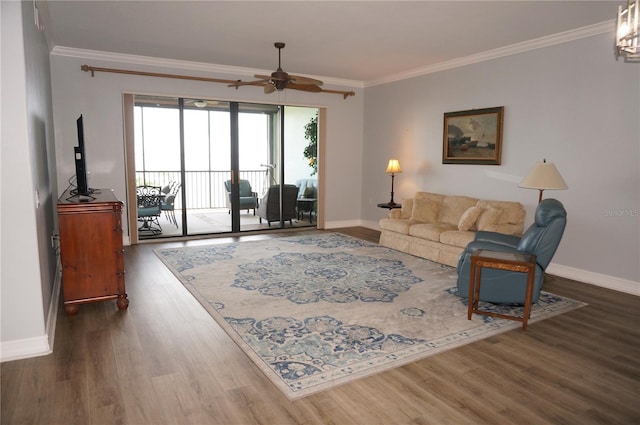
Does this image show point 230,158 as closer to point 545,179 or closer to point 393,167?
point 393,167

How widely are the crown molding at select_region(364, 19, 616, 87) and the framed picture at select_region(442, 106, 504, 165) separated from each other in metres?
0.70

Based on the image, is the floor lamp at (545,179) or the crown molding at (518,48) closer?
the floor lamp at (545,179)

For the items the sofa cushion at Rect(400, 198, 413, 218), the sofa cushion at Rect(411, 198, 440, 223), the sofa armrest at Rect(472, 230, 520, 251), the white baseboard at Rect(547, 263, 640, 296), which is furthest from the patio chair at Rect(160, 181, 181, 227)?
the white baseboard at Rect(547, 263, 640, 296)

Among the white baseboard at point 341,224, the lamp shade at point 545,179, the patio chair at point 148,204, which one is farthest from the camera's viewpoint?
the white baseboard at point 341,224

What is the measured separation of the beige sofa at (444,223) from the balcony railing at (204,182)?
2925mm

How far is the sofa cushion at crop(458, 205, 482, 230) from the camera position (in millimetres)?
5379

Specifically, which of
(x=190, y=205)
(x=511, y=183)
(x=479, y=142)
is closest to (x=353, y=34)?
(x=479, y=142)

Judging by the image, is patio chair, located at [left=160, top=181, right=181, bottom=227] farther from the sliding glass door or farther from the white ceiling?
the white ceiling

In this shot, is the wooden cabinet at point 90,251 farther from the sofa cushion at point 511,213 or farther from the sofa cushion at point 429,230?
the sofa cushion at point 511,213

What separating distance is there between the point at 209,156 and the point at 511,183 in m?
4.96

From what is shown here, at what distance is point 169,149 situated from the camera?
706 centimetres

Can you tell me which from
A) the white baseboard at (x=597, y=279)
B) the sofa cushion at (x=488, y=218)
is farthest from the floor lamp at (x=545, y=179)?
the white baseboard at (x=597, y=279)

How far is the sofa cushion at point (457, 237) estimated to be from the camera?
16.8ft

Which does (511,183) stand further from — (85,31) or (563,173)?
(85,31)
